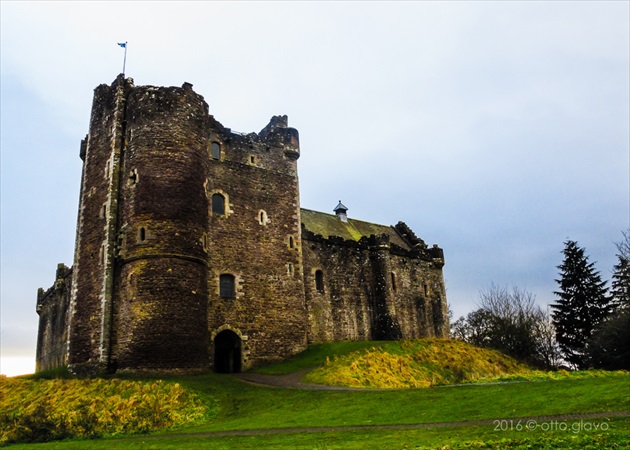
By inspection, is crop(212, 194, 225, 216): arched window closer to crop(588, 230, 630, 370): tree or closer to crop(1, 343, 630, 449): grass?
crop(1, 343, 630, 449): grass

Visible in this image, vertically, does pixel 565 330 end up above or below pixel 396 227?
below

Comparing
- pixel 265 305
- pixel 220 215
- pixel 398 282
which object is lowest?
pixel 265 305

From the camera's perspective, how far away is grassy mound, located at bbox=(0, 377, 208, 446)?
17.5 metres

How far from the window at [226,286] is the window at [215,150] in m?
7.14

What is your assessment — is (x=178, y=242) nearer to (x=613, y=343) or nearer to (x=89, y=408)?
(x=89, y=408)

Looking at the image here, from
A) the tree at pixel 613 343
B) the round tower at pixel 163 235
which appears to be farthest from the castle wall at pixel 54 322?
the tree at pixel 613 343

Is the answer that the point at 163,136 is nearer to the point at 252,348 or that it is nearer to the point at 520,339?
the point at 252,348

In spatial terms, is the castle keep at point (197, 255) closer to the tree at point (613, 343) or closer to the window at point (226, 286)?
the window at point (226, 286)

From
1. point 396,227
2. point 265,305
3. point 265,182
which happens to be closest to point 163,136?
point 265,182

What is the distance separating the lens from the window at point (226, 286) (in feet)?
98.6

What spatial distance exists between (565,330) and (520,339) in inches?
236

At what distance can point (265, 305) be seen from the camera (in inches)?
1233

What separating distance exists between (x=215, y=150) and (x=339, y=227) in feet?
51.4

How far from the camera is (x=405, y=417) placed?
1487 cm
